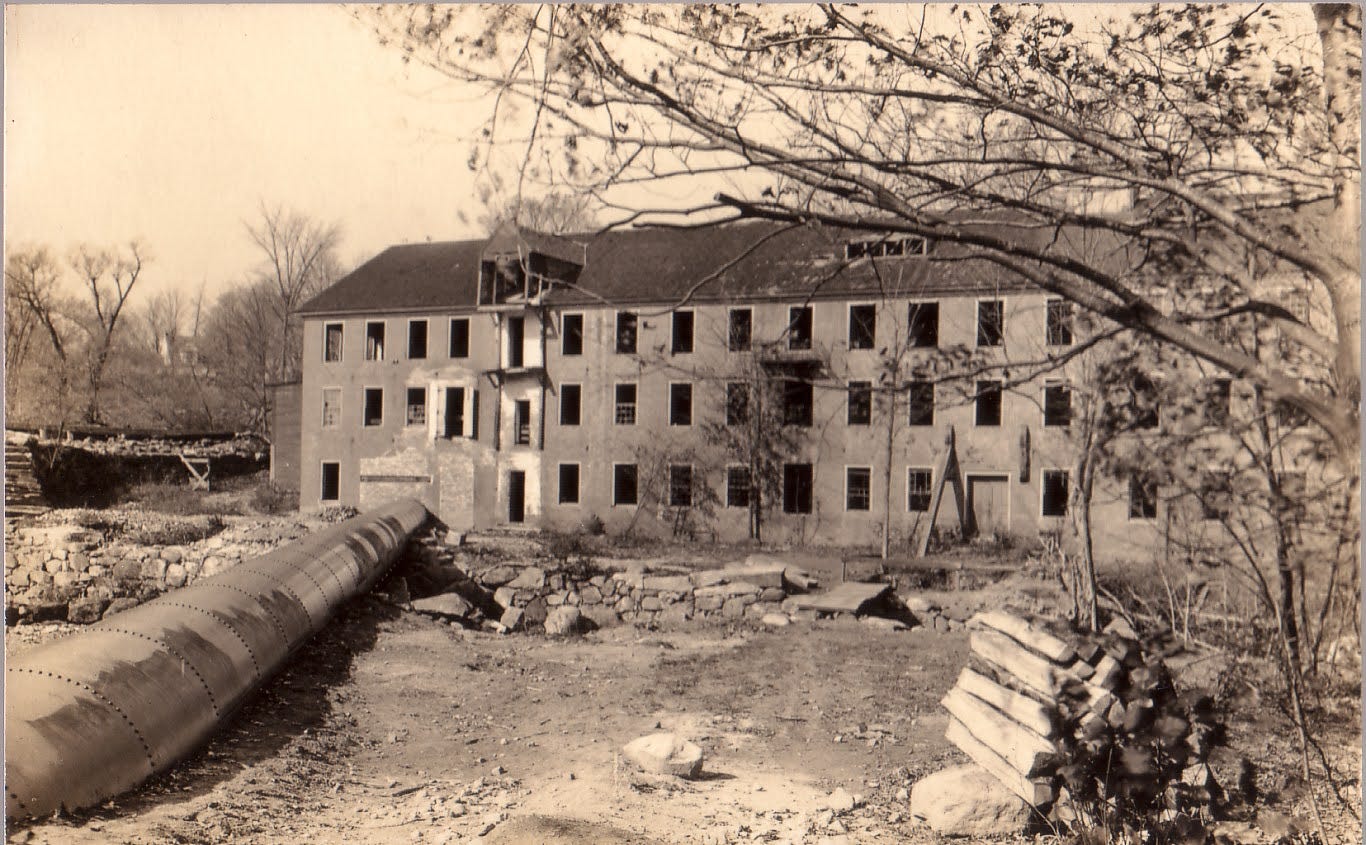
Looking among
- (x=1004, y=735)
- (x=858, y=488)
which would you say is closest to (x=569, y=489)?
(x=858, y=488)

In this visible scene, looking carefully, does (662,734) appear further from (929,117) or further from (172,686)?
(929,117)

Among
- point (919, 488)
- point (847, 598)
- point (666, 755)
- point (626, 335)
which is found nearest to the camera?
point (666, 755)

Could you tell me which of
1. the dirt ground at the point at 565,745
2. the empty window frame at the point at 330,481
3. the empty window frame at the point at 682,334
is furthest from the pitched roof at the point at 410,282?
the dirt ground at the point at 565,745

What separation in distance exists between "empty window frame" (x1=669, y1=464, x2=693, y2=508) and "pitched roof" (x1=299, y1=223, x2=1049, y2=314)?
108 centimetres

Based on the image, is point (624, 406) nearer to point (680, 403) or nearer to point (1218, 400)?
point (680, 403)

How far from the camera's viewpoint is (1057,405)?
5418mm

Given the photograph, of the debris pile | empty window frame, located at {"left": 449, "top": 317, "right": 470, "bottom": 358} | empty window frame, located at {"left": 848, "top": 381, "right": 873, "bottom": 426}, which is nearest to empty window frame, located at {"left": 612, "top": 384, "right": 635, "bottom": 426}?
empty window frame, located at {"left": 449, "top": 317, "right": 470, "bottom": 358}

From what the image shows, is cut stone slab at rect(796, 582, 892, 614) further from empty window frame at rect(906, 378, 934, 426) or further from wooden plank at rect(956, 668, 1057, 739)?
wooden plank at rect(956, 668, 1057, 739)

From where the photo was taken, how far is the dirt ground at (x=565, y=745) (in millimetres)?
3527

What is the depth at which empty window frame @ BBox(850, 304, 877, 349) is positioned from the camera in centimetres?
491

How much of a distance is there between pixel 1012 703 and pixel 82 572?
4.68m

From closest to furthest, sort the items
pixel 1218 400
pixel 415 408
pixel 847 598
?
1. pixel 1218 400
2. pixel 415 408
3. pixel 847 598

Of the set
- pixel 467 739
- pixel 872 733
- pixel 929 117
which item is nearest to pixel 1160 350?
pixel 929 117

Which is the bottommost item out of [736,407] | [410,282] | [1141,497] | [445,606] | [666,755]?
[666,755]
